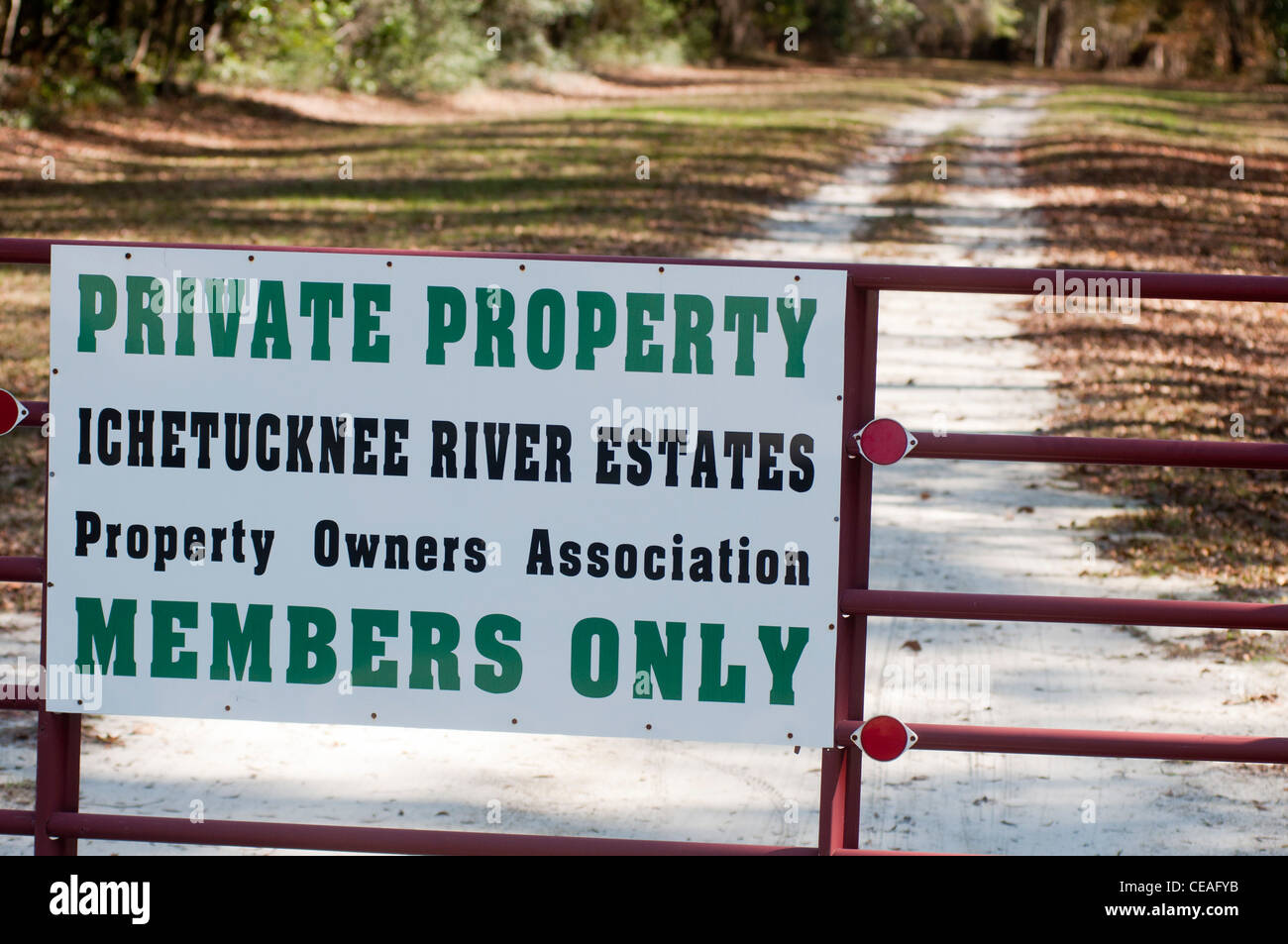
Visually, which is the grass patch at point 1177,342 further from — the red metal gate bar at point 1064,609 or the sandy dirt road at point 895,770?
the red metal gate bar at point 1064,609

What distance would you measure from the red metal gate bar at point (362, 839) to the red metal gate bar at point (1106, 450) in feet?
3.33

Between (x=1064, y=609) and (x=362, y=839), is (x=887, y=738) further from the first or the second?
(x=362, y=839)

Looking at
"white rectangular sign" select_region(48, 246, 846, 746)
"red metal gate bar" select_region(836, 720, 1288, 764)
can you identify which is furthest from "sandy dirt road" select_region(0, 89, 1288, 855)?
"red metal gate bar" select_region(836, 720, 1288, 764)

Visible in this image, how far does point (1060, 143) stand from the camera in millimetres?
27078

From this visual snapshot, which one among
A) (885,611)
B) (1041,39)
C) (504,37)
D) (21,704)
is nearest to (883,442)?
(885,611)

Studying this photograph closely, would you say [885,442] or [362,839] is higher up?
[885,442]

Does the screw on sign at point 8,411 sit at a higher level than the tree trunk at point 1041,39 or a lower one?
lower

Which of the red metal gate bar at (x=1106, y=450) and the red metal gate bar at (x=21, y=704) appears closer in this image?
the red metal gate bar at (x=1106, y=450)

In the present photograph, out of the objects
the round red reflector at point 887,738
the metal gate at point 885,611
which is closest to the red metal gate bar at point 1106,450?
the metal gate at point 885,611

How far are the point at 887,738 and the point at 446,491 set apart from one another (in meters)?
1.21

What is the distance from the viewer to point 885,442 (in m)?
3.42

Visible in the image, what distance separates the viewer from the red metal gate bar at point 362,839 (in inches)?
139

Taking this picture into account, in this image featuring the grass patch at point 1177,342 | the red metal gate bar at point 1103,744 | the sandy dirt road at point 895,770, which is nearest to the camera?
the red metal gate bar at point 1103,744

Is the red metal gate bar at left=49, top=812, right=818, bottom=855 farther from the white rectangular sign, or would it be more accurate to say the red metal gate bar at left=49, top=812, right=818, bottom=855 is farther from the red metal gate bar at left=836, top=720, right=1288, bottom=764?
the red metal gate bar at left=836, top=720, right=1288, bottom=764
